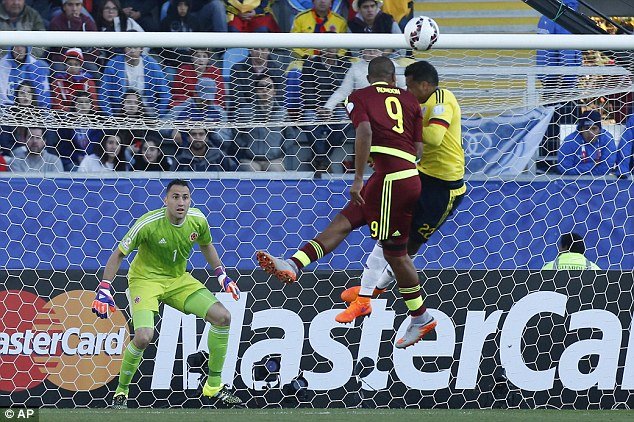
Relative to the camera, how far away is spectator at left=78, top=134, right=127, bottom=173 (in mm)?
10617

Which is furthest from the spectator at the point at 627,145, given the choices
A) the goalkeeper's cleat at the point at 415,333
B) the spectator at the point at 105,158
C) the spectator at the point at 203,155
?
the spectator at the point at 105,158

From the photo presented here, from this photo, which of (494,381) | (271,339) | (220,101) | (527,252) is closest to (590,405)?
(494,381)

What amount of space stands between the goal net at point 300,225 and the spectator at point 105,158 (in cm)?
3

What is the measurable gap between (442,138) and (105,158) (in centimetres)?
387

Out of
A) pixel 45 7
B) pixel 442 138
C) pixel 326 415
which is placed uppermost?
pixel 442 138

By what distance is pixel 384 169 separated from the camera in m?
7.92

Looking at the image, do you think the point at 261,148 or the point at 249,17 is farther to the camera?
the point at 249,17

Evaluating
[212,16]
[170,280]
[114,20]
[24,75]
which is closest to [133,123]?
[24,75]

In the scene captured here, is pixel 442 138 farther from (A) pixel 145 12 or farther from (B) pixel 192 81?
(A) pixel 145 12

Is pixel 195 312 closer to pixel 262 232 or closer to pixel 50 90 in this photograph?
pixel 262 232

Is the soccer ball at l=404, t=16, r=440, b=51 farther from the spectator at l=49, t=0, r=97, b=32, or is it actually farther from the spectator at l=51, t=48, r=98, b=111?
the spectator at l=49, t=0, r=97, b=32

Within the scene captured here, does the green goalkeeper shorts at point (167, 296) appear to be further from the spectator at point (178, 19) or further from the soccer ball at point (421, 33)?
the spectator at point (178, 19)

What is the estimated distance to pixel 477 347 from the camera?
32.2 ft

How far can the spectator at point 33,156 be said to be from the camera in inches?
420
